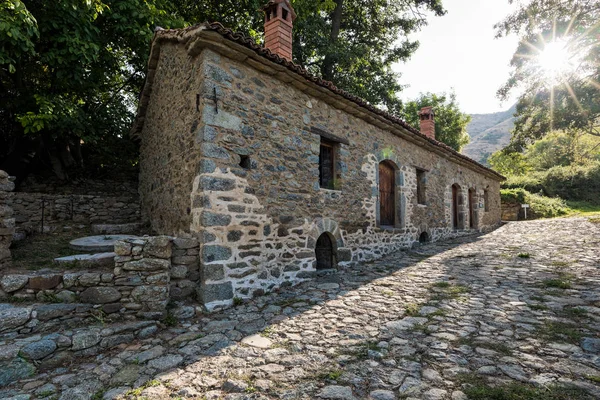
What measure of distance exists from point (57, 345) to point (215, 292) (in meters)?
1.67

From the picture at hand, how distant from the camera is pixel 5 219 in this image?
3.73 metres

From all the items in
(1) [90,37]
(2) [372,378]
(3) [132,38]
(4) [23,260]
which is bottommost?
(2) [372,378]

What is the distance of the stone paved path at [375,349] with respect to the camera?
225cm

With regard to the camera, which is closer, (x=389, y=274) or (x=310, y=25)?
(x=389, y=274)

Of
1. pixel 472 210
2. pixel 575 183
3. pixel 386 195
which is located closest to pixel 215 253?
pixel 386 195

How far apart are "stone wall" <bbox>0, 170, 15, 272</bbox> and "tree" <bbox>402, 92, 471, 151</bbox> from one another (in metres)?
22.4

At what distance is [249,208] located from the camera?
4.52 meters

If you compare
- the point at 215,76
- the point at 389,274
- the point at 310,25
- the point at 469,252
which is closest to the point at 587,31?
the point at 469,252

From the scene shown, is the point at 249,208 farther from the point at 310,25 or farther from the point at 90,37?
the point at 310,25

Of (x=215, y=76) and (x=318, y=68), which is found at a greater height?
(x=318, y=68)

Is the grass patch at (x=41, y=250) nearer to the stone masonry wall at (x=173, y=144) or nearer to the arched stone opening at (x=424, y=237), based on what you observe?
the stone masonry wall at (x=173, y=144)

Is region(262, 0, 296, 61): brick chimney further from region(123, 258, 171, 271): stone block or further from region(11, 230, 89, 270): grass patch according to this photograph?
region(11, 230, 89, 270): grass patch

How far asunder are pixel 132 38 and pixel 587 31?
13.7m

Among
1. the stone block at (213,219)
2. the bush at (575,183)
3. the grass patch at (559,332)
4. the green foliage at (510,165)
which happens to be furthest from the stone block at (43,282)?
the green foliage at (510,165)
